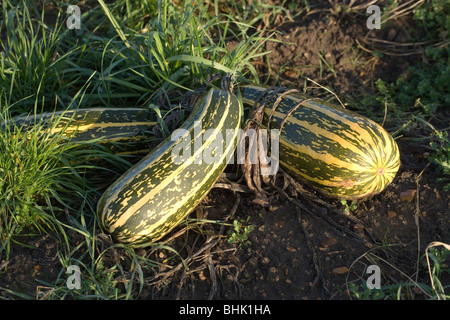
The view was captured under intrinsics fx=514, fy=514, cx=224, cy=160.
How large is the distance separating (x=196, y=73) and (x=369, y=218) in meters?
1.68

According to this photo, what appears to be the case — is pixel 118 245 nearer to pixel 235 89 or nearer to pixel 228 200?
pixel 228 200

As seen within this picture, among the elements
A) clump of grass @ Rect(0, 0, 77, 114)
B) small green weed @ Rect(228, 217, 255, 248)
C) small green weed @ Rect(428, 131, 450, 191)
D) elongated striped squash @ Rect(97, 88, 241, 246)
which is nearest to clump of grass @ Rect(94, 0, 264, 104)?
clump of grass @ Rect(0, 0, 77, 114)

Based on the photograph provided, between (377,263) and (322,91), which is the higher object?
(322,91)

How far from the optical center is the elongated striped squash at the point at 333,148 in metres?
3.31

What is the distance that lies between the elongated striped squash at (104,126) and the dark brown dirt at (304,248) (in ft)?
2.21

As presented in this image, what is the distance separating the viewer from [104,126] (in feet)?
12.0

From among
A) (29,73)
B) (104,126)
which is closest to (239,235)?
(104,126)

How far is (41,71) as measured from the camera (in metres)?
4.12

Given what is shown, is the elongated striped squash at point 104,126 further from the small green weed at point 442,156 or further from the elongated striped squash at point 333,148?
the small green weed at point 442,156

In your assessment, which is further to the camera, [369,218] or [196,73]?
[196,73]

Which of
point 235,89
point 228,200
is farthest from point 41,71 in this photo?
point 228,200

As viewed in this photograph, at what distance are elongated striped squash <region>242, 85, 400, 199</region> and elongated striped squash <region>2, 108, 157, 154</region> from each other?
0.91 m

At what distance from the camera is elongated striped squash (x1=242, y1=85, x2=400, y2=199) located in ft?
10.9
